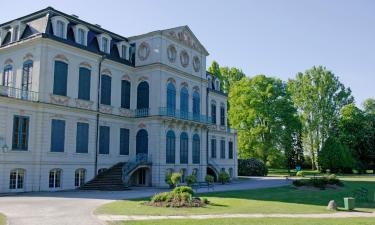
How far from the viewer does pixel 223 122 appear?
49.2 meters

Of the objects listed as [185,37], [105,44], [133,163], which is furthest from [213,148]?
[105,44]

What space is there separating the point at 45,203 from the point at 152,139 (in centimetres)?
1588

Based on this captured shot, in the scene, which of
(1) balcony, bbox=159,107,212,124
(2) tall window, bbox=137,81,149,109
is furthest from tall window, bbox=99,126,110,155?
(1) balcony, bbox=159,107,212,124

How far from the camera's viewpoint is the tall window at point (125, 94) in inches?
1378

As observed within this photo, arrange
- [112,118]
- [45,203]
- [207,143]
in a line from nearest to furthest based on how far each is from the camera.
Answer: [45,203] → [112,118] → [207,143]

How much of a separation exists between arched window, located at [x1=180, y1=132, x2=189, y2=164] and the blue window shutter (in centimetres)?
1234

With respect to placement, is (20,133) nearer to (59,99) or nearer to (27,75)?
(59,99)

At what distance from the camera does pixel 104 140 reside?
32500mm

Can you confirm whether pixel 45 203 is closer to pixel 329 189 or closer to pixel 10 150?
pixel 10 150

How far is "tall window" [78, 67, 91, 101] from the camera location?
30663 millimetres

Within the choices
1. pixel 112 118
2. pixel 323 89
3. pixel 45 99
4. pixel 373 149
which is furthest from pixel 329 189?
pixel 373 149

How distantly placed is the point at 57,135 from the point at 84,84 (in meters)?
4.82

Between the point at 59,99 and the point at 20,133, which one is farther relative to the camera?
the point at 59,99

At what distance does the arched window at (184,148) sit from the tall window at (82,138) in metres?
9.68
